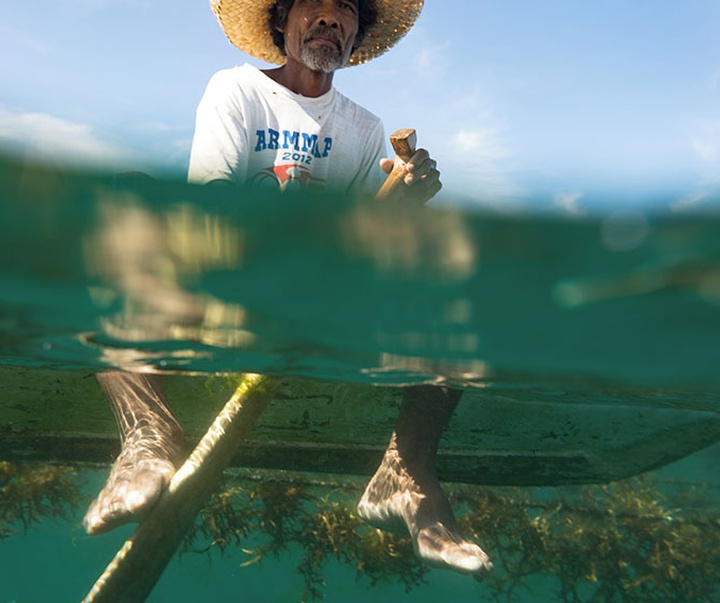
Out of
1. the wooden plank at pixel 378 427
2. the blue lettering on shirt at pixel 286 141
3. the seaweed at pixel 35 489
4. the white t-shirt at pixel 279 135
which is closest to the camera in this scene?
the white t-shirt at pixel 279 135

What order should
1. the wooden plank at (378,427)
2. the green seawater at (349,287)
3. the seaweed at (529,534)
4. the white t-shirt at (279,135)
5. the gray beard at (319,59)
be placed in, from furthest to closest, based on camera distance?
the seaweed at (529,534) → the wooden plank at (378,427) → the gray beard at (319,59) → the white t-shirt at (279,135) → the green seawater at (349,287)

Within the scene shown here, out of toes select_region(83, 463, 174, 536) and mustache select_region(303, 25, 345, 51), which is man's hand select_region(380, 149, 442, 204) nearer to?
mustache select_region(303, 25, 345, 51)

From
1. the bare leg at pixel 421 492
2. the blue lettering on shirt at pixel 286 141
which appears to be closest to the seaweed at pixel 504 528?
the bare leg at pixel 421 492

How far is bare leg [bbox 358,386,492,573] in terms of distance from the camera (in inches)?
126

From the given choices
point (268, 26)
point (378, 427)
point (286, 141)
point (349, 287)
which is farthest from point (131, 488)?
point (268, 26)

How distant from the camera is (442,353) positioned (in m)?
3.74

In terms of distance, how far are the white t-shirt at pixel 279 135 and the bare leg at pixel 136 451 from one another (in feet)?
4.70

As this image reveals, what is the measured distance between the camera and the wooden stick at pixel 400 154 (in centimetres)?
310

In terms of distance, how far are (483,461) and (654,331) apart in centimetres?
304

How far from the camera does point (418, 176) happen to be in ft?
10.3

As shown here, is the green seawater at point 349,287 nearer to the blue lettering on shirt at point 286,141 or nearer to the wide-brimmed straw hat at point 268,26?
the blue lettering on shirt at point 286,141

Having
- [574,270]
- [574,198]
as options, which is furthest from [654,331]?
[574,198]

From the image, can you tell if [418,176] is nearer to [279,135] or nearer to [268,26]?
[279,135]

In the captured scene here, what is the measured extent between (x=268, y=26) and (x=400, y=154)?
7.48 ft
